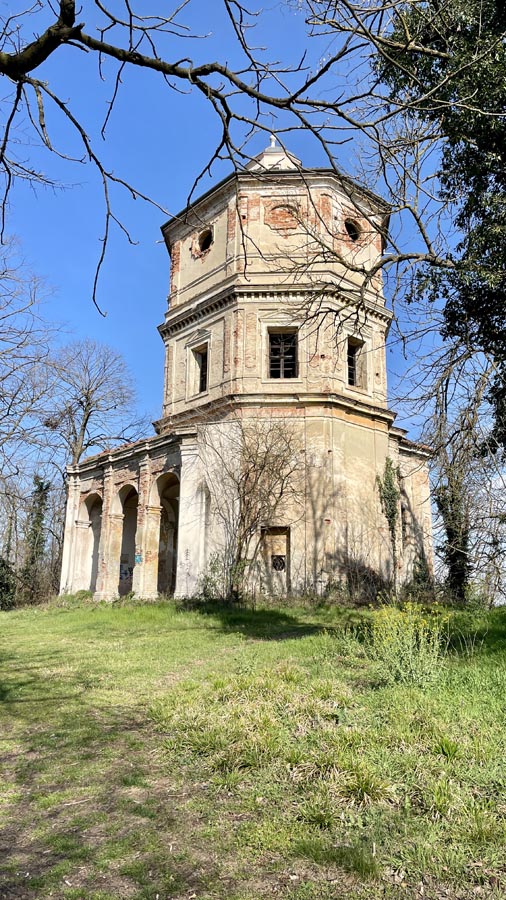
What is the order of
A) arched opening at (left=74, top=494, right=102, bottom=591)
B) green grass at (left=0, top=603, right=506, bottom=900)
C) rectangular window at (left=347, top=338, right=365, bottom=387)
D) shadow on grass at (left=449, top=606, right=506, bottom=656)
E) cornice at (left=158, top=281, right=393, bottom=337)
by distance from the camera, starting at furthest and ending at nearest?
arched opening at (left=74, top=494, right=102, bottom=591) → rectangular window at (left=347, top=338, right=365, bottom=387) → cornice at (left=158, top=281, right=393, bottom=337) → shadow on grass at (left=449, top=606, right=506, bottom=656) → green grass at (left=0, top=603, right=506, bottom=900)

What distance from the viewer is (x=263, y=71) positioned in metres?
3.31

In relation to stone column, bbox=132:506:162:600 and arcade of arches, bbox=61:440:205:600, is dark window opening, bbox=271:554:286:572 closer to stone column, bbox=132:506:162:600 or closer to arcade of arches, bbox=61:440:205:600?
arcade of arches, bbox=61:440:205:600

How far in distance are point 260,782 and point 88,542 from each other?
2318 cm

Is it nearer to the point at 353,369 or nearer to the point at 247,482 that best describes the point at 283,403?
the point at 247,482

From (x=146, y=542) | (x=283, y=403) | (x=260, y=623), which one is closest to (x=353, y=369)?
(x=283, y=403)

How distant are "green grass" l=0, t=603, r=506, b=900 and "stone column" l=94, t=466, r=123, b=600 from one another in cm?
1520

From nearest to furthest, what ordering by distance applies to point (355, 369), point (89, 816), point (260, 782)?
point (89, 816), point (260, 782), point (355, 369)

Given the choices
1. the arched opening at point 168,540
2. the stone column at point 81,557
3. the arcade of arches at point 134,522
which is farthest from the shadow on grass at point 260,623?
the stone column at point 81,557

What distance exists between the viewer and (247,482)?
1895cm

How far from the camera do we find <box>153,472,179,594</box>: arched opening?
81.1 ft

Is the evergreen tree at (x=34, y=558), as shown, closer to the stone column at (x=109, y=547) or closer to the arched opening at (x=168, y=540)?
the stone column at (x=109, y=547)

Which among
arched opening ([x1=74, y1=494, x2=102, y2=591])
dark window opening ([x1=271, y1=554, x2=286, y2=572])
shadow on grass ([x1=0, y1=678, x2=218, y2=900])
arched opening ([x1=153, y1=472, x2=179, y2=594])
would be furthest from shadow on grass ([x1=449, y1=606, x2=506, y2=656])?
arched opening ([x1=74, y1=494, x2=102, y2=591])

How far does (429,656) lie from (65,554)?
2189 centimetres

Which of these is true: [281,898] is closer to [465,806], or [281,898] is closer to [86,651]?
[465,806]
